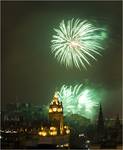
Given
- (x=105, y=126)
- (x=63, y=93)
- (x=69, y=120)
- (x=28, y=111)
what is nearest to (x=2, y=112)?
(x=28, y=111)

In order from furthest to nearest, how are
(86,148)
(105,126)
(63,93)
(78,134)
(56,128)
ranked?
(105,126), (56,128), (78,134), (86,148), (63,93)

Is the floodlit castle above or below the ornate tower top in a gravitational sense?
below

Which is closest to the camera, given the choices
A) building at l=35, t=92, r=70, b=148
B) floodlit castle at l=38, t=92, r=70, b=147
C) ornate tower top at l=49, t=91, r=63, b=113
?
building at l=35, t=92, r=70, b=148

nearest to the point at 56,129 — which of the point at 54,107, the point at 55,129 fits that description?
the point at 55,129

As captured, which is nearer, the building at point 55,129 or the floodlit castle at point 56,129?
the building at point 55,129

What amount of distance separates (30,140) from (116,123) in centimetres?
584

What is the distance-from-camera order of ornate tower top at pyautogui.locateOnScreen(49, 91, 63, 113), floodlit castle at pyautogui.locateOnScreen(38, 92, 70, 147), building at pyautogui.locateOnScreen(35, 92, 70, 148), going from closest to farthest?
building at pyautogui.locateOnScreen(35, 92, 70, 148), floodlit castle at pyautogui.locateOnScreen(38, 92, 70, 147), ornate tower top at pyautogui.locateOnScreen(49, 91, 63, 113)

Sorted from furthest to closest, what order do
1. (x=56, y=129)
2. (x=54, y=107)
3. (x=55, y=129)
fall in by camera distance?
(x=54, y=107)
(x=55, y=129)
(x=56, y=129)

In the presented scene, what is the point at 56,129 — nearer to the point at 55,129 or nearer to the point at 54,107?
the point at 55,129

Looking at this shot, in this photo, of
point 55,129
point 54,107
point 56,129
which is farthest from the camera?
point 54,107

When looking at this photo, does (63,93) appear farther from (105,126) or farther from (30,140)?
(105,126)

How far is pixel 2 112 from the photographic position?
23.7m

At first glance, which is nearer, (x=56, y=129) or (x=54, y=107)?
(x=56, y=129)

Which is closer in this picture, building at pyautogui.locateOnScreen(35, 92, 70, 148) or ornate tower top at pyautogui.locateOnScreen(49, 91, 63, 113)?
building at pyautogui.locateOnScreen(35, 92, 70, 148)
